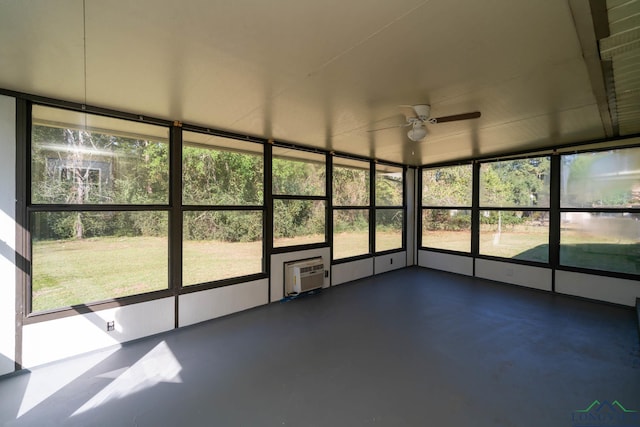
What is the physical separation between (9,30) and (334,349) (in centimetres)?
350

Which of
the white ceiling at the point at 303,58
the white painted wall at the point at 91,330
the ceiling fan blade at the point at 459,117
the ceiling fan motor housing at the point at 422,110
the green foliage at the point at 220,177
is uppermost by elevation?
the white ceiling at the point at 303,58

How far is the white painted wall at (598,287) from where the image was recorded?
155 inches

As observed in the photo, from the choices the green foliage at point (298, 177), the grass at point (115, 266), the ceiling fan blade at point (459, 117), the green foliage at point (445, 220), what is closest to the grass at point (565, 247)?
the green foliage at point (445, 220)

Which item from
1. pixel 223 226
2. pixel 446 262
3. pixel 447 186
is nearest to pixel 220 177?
pixel 223 226

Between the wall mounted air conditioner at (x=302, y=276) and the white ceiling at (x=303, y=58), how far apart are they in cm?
239

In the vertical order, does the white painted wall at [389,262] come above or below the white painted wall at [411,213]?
below

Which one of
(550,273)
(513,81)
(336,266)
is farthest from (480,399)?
(550,273)

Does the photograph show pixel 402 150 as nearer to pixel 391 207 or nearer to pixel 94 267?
pixel 391 207

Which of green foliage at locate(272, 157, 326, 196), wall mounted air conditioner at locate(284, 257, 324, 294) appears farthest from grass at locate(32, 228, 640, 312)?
green foliage at locate(272, 157, 326, 196)

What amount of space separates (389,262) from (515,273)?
2.46m

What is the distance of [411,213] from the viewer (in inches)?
272

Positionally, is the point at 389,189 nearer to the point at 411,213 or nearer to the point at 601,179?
the point at 411,213

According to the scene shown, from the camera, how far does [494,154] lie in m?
5.33

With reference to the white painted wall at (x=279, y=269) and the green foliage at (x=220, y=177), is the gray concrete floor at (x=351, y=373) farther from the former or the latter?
the green foliage at (x=220, y=177)
